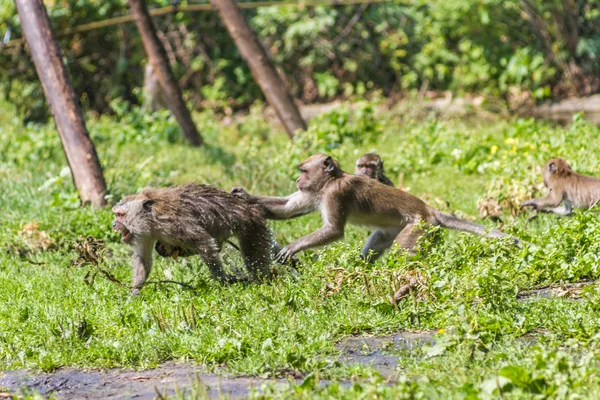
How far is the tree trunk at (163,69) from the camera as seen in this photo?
16.6 metres

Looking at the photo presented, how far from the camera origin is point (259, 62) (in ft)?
50.4

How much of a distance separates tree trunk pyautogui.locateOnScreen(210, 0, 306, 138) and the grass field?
3.09 m

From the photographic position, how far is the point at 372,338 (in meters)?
6.78

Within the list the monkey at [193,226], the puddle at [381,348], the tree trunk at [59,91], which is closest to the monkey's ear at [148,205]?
the monkey at [193,226]

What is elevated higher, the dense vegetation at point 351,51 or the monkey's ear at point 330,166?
the dense vegetation at point 351,51

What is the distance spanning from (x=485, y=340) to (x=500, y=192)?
15.5 feet

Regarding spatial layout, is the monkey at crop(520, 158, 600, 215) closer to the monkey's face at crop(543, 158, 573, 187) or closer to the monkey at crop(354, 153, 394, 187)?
the monkey's face at crop(543, 158, 573, 187)

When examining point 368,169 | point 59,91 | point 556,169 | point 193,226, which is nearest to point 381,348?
point 193,226

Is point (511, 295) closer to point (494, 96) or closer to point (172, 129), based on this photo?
point (172, 129)

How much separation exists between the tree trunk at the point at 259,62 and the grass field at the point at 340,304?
10.1 ft

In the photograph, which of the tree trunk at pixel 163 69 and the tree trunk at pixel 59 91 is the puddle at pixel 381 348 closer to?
the tree trunk at pixel 59 91

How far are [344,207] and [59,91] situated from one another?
197 inches

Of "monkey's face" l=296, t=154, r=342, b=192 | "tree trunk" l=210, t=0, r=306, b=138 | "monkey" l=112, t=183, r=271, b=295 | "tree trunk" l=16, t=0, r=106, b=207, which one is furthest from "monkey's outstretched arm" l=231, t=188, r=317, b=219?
"tree trunk" l=210, t=0, r=306, b=138

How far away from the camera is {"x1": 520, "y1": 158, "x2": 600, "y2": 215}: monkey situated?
381 inches
